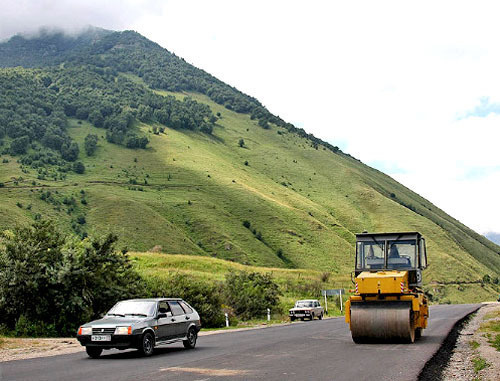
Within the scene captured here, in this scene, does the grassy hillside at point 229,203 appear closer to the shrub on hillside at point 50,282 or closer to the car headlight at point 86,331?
the shrub on hillside at point 50,282

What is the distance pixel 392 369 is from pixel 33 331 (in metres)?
16.1

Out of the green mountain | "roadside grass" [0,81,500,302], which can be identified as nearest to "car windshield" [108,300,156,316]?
"roadside grass" [0,81,500,302]

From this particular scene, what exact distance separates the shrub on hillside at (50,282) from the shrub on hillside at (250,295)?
1466 cm

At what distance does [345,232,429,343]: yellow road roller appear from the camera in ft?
57.5

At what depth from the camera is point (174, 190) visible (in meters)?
115

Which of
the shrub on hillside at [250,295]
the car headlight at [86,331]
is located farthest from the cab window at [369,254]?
the shrub on hillside at [250,295]

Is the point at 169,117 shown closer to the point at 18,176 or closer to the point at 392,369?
the point at 18,176

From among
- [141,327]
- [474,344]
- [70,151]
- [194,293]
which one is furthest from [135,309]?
[70,151]

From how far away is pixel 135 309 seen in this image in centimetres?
1669

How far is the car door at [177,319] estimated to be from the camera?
1733 centimetres

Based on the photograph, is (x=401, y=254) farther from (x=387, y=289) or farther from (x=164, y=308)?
(x=164, y=308)

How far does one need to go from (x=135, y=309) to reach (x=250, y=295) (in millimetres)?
23664

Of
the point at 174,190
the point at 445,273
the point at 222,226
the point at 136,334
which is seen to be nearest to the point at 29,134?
the point at 174,190

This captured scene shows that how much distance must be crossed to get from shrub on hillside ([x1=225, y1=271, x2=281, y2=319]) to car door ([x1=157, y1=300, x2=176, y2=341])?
2172 cm
